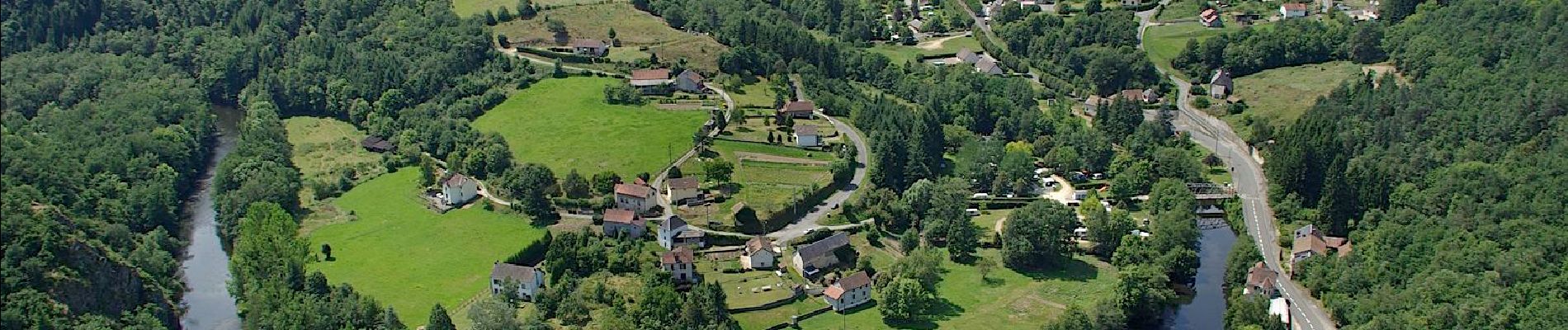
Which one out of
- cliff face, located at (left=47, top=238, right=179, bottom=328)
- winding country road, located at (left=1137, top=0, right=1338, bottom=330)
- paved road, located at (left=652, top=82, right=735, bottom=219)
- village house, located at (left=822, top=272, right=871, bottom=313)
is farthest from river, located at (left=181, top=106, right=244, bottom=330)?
winding country road, located at (left=1137, top=0, right=1338, bottom=330)

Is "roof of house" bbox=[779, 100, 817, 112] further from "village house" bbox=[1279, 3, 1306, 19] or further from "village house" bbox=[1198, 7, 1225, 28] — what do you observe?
"village house" bbox=[1279, 3, 1306, 19]

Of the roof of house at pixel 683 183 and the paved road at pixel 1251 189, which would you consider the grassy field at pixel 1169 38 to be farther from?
the roof of house at pixel 683 183

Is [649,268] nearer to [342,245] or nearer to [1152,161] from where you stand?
[342,245]

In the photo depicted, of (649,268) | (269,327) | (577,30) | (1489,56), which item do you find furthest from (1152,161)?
(269,327)

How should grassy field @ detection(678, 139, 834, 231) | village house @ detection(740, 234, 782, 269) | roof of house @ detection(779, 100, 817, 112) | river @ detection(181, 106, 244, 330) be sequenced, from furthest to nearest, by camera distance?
roof of house @ detection(779, 100, 817, 112) < grassy field @ detection(678, 139, 834, 231) < village house @ detection(740, 234, 782, 269) < river @ detection(181, 106, 244, 330)

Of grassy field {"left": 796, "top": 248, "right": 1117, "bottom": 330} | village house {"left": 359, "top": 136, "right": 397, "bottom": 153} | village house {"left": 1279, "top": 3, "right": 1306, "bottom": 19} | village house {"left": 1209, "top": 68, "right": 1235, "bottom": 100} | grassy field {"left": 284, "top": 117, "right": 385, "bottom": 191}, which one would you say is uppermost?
village house {"left": 1279, "top": 3, "right": 1306, "bottom": 19}
